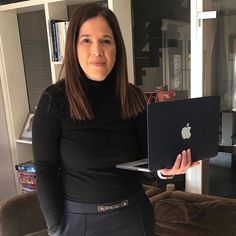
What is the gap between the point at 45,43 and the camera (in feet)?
8.32

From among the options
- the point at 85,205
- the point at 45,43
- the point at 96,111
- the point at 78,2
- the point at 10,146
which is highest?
the point at 78,2

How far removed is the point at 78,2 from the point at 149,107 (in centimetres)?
141

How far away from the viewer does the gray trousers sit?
3.34 ft

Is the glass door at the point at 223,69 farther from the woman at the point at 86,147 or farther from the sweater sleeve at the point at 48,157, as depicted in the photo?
the sweater sleeve at the point at 48,157

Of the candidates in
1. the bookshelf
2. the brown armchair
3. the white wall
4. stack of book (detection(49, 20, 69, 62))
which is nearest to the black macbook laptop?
the brown armchair

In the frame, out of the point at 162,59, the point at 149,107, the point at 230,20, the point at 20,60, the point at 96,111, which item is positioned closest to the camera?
the point at 149,107

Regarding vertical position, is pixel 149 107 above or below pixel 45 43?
below

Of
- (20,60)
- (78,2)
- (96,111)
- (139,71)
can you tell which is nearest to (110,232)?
(96,111)

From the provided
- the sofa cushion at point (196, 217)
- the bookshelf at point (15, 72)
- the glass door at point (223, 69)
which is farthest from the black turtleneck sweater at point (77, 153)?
the bookshelf at point (15, 72)

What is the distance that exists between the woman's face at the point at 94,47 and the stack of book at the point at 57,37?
37.8 inches

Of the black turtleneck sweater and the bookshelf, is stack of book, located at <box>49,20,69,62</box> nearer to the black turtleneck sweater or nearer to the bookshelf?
the bookshelf

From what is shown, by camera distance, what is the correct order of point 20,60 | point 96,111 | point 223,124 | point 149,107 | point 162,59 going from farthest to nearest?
point 20,60 → point 162,59 → point 223,124 → point 96,111 → point 149,107

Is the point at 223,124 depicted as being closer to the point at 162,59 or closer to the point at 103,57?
the point at 162,59

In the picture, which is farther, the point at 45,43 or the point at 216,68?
the point at 45,43
